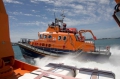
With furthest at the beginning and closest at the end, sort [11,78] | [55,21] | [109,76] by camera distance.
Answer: [55,21], [109,76], [11,78]

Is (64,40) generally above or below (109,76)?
above

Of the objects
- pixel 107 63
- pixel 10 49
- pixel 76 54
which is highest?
pixel 10 49

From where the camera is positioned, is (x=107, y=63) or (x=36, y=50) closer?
(x=107, y=63)

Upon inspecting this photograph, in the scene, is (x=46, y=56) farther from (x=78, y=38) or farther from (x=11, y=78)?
(x=11, y=78)

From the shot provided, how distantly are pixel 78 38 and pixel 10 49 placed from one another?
10.0 metres

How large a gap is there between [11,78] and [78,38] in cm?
990

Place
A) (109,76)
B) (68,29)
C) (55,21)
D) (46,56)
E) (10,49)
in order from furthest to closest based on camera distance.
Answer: (55,21) → (68,29) → (46,56) → (109,76) → (10,49)

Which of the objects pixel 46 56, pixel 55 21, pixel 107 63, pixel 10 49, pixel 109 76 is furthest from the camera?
pixel 55 21

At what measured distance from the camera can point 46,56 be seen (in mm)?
10578

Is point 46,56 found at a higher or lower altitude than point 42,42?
lower

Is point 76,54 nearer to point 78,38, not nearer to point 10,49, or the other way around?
point 78,38

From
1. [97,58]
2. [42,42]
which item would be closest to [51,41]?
[42,42]

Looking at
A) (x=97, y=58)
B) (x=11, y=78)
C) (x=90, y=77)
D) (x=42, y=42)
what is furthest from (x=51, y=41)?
(x=11, y=78)

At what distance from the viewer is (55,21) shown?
40.3 feet
